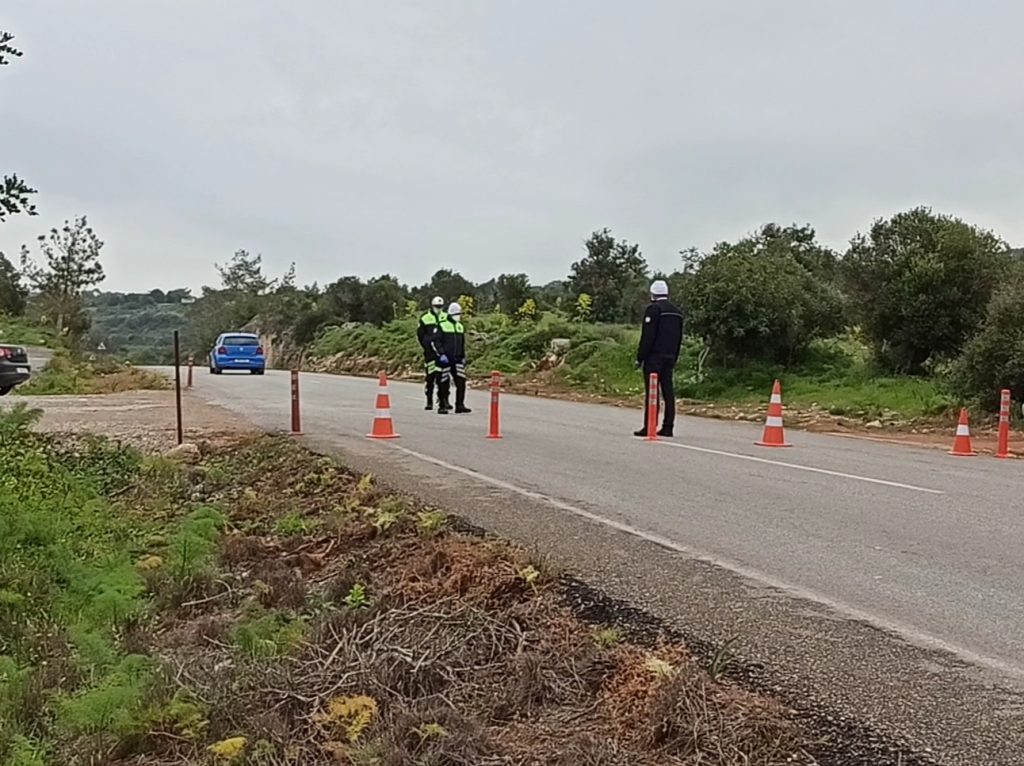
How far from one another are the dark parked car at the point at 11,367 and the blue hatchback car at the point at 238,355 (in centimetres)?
1565

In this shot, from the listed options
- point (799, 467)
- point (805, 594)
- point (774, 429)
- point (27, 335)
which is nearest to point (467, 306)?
point (27, 335)

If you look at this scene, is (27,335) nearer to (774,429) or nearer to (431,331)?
(431,331)

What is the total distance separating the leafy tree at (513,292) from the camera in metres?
46.0

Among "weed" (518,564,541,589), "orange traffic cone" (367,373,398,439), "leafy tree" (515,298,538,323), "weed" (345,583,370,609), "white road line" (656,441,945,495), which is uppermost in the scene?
"leafy tree" (515,298,538,323)

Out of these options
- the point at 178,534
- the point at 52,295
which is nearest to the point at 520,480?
the point at 178,534

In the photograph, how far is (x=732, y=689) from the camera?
13.9 feet

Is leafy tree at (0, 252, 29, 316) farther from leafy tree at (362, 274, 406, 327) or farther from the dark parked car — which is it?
the dark parked car

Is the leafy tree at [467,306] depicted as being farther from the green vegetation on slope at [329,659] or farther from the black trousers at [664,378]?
the green vegetation on slope at [329,659]

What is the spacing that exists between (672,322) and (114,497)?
7.77 meters

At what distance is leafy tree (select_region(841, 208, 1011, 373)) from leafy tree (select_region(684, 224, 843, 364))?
4.92ft

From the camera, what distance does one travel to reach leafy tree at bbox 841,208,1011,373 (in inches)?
855

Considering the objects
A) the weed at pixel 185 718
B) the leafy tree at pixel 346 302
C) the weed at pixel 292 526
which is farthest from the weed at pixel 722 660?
the leafy tree at pixel 346 302

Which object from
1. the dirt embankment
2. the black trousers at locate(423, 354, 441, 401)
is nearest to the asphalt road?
the dirt embankment

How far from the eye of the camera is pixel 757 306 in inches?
955
